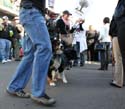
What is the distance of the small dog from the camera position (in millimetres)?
8703

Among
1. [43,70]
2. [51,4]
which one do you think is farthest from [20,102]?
[51,4]

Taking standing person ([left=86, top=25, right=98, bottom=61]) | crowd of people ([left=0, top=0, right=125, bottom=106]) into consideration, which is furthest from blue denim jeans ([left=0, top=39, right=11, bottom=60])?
standing person ([left=86, top=25, right=98, bottom=61])

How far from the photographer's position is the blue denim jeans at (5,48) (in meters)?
16.8

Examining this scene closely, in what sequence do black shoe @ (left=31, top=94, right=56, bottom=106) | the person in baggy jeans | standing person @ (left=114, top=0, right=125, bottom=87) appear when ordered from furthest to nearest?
the person in baggy jeans < black shoe @ (left=31, top=94, right=56, bottom=106) < standing person @ (left=114, top=0, right=125, bottom=87)

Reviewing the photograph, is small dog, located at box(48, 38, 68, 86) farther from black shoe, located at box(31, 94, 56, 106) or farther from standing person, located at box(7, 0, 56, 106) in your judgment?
black shoe, located at box(31, 94, 56, 106)

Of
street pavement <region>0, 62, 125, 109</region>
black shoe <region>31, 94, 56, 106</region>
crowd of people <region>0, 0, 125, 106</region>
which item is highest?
crowd of people <region>0, 0, 125, 106</region>

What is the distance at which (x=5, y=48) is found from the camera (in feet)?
56.5

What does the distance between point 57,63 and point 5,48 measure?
8628mm

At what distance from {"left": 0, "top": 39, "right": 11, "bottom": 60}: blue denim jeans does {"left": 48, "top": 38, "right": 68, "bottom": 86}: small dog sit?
304 inches

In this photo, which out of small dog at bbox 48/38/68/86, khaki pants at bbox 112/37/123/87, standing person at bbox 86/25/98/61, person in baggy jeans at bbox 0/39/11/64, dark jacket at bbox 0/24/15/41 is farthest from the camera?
standing person at bbox 86/25/98/61

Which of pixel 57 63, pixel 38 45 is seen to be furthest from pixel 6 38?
pixel 38 45

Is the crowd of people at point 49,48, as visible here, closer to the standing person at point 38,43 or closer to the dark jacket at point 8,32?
the standing person at point 38,43

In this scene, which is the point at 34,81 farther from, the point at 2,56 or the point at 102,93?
the point at 2,56

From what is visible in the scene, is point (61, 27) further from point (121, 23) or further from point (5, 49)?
point (5, 49)
